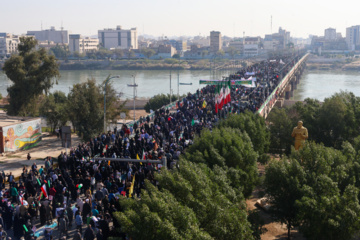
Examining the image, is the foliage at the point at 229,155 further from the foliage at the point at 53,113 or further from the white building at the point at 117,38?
the white building at the point at 117,38

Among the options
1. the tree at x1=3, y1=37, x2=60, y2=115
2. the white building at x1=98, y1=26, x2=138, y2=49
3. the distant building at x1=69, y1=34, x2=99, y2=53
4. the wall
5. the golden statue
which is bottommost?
the wall

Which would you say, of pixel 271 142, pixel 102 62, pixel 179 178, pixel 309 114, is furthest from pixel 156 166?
pixel 102 62

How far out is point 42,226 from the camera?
12180mm

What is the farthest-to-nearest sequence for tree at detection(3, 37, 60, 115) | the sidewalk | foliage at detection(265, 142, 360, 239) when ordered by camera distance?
1. tree at detection(3, 37, 60, 115)
2. the sidewalk
3. foliage at detection(265, 142, 360, 239)

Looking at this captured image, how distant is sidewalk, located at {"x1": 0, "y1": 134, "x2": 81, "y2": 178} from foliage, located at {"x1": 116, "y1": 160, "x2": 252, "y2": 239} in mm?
11568

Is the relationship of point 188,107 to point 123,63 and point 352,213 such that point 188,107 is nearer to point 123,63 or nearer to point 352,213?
point 352,213

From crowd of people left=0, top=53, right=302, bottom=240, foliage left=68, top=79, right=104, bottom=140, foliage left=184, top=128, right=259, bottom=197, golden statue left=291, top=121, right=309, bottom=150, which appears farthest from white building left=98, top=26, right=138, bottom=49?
foliage left=184, top=128, right=259, bottom=197

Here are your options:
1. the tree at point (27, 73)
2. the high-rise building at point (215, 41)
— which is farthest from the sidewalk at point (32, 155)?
the high-rise building at point (215, 41)

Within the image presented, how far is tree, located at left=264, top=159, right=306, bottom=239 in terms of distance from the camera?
12133mm

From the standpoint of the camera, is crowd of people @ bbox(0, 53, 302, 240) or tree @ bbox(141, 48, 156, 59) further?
tree @ bbox(141, 48, 156, 59)

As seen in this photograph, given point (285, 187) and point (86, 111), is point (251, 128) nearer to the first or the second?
point (285, 187)

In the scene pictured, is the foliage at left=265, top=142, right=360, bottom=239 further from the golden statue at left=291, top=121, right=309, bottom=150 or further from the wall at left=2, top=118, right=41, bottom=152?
the wall at left=2, top=118, right=41, bottom=152

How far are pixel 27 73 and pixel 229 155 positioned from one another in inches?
913

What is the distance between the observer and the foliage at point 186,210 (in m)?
8.24
